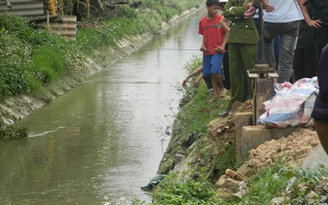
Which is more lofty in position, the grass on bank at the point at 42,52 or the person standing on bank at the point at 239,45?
the person standing on bank at the point at 239,45

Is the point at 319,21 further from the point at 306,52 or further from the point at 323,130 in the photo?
the point at 323,130

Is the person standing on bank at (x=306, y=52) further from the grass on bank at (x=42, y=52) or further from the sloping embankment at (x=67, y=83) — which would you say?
the sloping embankment at (x=67, y=83)

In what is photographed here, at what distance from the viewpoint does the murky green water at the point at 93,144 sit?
10484 mm

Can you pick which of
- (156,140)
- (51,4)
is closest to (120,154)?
(156,140)

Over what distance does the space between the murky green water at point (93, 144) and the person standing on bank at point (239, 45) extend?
5.61ft

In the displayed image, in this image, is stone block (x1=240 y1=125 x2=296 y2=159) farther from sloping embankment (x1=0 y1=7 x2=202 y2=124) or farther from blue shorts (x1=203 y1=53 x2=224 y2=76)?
sloping embankment (x1=0 y1=7 x2=202 y2=124)

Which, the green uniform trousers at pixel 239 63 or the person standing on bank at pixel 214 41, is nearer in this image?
the green uniform trousers at pixel 239 63

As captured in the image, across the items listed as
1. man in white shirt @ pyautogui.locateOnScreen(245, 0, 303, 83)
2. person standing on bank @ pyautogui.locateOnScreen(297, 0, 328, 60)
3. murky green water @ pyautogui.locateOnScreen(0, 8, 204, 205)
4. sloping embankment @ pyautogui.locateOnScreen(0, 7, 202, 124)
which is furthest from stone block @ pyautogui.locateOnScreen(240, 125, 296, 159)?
sloping embankment @ pyautogui.locateOnScreen(0, 7, 202, 124)

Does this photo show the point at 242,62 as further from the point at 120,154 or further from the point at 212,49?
the point at 120,154

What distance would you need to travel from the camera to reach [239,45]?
33.5 feet

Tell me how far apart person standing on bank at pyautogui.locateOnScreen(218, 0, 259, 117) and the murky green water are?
5.61 feet

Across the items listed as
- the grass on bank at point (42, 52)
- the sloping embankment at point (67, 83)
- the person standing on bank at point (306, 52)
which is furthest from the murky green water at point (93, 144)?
the person standing on bank at point (306, 52)

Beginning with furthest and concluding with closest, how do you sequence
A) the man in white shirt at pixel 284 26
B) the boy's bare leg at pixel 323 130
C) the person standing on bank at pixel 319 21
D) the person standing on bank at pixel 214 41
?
1. the person standing on bank at pixel 214 41
2. the man in white shirt at pixel 284 26
3. the person standing on bank at pixel 319 21
4. the boy's bare leg at pixel 323 130

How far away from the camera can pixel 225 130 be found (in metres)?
9.31
